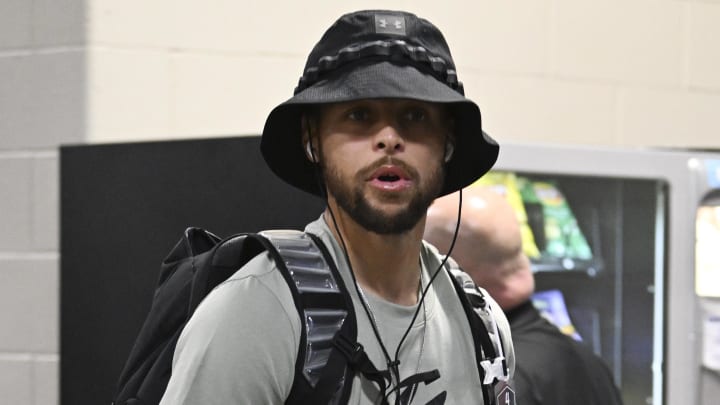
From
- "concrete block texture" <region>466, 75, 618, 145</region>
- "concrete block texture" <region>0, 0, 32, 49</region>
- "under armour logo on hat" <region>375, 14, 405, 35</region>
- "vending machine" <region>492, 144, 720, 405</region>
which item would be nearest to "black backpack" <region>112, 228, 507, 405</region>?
"under armour logo on hat" <region>375, 14, 405, 35</region>

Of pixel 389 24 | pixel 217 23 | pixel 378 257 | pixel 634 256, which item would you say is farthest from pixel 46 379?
pixel 389 24

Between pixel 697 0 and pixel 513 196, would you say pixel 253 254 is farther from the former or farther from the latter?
pixel 697 0

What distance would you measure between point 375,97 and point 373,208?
5.5 inches

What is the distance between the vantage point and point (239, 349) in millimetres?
1181

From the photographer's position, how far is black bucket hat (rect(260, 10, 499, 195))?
1.30m

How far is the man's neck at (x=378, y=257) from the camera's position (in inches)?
53.7

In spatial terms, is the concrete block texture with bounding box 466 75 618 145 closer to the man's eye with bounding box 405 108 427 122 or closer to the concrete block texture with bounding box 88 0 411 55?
the concrete block texture with bounding box 88 0 411 55

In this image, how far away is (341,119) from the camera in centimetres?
135

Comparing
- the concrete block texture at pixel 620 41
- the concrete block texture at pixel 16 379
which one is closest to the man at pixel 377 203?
the concrete block texture at pixel 16 379

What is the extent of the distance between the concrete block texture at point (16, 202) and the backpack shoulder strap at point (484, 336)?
157 cm

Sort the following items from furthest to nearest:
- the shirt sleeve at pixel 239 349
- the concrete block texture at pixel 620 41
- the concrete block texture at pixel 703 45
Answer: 1. the concrete block texture at pixel 703 45
2. the concrete block texture at pixel 620 41
3. the shirt sleeve at pixel 239 349

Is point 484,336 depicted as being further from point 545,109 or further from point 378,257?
point 545,109

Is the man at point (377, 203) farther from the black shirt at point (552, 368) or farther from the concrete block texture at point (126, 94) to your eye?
the concrete block texture at point (126, 94)

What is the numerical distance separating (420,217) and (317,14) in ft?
5.18
